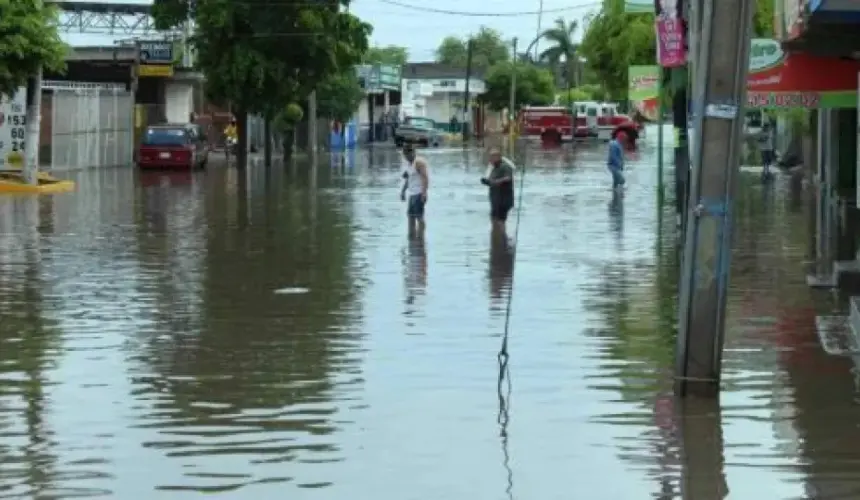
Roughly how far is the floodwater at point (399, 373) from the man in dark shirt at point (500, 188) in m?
2.12

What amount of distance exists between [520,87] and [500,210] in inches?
4059

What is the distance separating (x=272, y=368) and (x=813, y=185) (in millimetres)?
28607

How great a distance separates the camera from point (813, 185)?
126 feet

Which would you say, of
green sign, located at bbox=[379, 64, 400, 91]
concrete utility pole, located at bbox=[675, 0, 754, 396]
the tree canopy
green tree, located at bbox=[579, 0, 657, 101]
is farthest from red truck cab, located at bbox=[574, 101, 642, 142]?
concrete utility pole, located at bbox=[675, 0, 754, 396]

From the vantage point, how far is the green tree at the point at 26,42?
3447 cm

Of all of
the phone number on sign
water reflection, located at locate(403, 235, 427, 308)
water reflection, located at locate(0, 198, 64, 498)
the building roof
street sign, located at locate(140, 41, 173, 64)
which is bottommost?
water reflection, located at locate(0, 198, 64, 498)

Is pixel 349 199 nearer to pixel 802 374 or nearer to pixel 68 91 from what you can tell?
pixel 68 91

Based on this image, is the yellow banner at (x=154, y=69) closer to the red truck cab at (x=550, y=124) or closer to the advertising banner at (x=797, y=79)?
the red truck cab at (x=550, y=124)

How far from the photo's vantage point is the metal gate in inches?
1967

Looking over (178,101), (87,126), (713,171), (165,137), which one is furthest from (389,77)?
(713,171)

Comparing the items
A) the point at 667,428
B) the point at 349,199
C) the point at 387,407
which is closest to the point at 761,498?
the point at 667,428

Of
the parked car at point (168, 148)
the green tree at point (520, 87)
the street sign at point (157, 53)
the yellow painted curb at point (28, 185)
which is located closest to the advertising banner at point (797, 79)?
the yellow painted curb at point (28, 185)

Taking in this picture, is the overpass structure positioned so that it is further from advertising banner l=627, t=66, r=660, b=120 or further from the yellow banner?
advertising banner l=627, t=66, r=660, b=120

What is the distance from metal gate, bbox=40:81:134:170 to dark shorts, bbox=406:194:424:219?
82.9 ft
